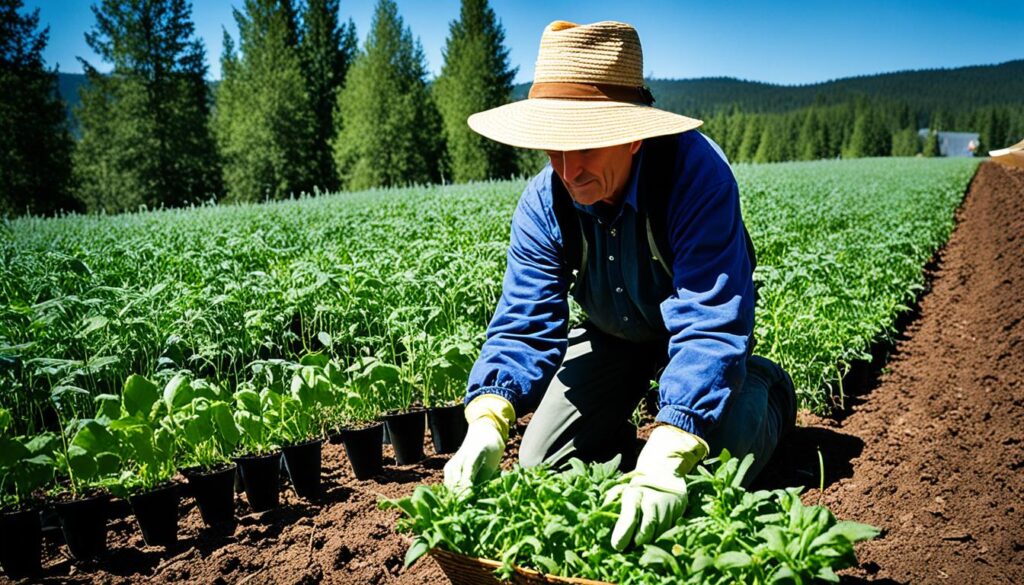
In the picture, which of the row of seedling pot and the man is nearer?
the man

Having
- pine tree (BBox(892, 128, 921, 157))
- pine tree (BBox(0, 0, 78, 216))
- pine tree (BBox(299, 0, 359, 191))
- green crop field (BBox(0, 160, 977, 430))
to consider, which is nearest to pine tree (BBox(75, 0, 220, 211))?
pine tree (BBox(0, 0, 78, 216))


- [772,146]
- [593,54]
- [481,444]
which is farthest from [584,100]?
[772,146]

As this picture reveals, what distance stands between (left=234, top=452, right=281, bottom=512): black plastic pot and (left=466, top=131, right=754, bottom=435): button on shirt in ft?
3.34

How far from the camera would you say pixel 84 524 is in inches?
108

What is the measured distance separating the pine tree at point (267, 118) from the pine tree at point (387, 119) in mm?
2142

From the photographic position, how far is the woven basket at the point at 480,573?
1.67m

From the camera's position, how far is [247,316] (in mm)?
3877

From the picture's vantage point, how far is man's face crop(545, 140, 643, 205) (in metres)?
2.35

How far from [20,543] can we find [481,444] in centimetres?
174

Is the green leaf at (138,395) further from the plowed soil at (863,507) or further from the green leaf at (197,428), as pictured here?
the plowed soil at (863,507)

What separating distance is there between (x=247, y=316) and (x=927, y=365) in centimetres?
416

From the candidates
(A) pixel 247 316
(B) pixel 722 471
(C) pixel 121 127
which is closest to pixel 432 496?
(B) pixel 722 471

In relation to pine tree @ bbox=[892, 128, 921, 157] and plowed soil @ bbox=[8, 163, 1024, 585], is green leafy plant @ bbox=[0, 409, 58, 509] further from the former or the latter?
pine tree @ bbox=[892, 128, 921, 157]

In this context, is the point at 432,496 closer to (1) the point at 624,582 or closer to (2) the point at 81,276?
(1) the point at 624,582
